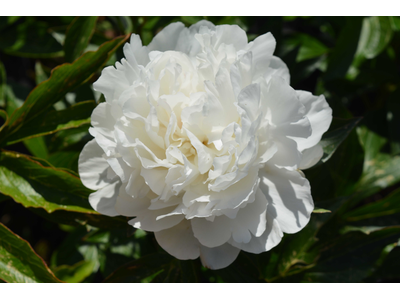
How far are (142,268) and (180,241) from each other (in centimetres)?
25

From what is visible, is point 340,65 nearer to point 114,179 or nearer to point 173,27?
point 173,27

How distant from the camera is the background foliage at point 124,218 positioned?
0.83 m

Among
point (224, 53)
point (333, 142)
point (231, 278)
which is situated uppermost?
point (224, 53)

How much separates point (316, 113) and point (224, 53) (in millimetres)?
215

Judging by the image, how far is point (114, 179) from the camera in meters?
0.73

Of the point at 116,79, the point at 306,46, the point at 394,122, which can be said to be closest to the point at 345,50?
the point at 306,46

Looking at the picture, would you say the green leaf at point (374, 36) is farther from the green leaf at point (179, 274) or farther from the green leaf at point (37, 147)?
the green leaf at point (37, 147)

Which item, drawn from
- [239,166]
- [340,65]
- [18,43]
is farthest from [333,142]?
[18,43]

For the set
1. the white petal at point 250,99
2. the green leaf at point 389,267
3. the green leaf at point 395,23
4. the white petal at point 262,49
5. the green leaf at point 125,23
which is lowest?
the green leaf at point 389,267

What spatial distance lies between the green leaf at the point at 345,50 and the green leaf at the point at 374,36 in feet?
0.10

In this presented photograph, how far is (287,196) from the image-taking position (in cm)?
66

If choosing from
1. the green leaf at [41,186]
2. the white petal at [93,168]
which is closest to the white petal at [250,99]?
the white petal at [93,168]

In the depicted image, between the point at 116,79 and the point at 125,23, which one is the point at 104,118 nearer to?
the point at 116,79

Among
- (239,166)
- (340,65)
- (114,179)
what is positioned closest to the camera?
(239,166)
